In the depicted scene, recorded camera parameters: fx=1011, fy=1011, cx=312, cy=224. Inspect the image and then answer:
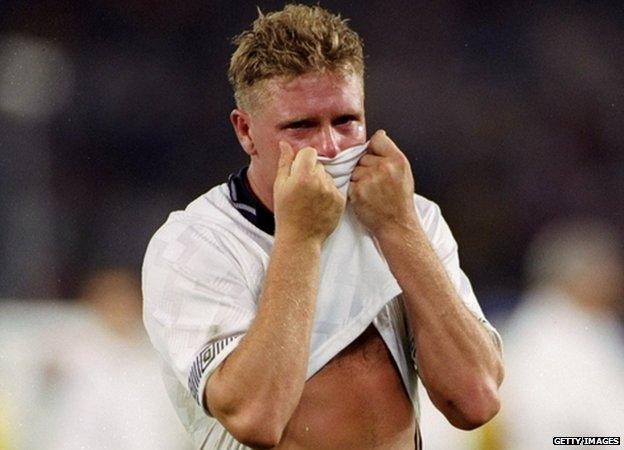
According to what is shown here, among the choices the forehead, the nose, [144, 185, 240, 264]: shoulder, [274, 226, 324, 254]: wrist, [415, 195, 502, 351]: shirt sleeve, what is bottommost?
[415, 195, 502, 351]: shirt sleeve

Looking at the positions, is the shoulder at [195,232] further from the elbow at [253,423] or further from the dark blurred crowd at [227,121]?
the dark blurred crowd at [227,121]

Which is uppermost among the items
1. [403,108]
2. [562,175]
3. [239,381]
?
[239,381]

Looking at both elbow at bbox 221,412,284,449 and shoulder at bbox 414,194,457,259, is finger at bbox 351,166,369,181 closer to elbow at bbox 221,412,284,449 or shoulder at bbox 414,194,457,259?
shoulder at bbox 414,194,457,259

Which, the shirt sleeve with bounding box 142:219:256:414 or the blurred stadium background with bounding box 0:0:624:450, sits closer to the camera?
the shirt sleeve with bounding box 142:219:256:414

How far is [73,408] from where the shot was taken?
3648 millimetres

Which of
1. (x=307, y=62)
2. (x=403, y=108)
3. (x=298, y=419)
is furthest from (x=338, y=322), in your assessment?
(x=403, y=108)

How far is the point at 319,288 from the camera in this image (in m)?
1.95

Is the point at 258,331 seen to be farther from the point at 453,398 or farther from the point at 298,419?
the point at 453,398

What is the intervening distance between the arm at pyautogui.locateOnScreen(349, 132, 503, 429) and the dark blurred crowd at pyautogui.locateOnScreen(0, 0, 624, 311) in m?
2.18

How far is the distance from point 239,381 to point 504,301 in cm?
250

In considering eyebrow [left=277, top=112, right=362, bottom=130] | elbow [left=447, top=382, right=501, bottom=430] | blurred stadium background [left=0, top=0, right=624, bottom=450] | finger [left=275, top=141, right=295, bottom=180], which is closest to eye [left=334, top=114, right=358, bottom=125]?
eyebrow [left=277, top=112, right=362, bottom=130]

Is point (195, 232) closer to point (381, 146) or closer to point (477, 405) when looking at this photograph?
point (381, 146)

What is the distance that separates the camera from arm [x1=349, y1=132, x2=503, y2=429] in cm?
Answer: 190

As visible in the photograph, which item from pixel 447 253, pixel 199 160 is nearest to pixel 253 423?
pixel 447 253
